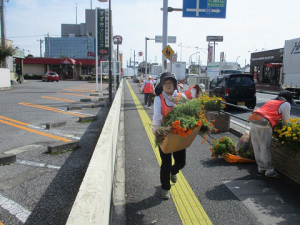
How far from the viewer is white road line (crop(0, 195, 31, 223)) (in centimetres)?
353

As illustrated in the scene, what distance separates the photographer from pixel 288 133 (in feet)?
14.0

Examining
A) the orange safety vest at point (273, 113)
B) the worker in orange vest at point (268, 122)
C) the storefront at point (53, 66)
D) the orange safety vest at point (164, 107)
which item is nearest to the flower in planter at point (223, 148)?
the worker in orange vest at point (268, 122)

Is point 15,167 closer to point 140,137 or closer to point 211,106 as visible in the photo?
point 140,137

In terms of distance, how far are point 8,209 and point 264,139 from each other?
3.99m

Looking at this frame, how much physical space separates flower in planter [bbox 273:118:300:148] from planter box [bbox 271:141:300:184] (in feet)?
0.49

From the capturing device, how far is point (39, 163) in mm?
5570

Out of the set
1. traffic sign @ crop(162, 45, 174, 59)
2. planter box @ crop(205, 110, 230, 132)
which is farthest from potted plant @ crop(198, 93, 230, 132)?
traffic sign @ crop(162, 45, 174, 59)

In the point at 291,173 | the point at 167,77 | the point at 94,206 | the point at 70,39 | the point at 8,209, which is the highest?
the point at 70,39

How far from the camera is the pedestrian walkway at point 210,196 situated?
354cm

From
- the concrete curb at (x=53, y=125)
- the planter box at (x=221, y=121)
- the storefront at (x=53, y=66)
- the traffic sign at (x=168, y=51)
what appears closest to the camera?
the planter box at (x=221, y=121)

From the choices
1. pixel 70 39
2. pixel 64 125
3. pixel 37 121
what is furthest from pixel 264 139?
pixel 70 39

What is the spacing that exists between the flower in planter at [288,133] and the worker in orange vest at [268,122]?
0.30 feet

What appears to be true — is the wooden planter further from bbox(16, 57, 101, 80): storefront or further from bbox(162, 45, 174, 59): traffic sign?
bbox(16, 57, 101, 80): storefront

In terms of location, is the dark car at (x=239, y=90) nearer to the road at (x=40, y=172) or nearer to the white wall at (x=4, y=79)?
the road at (x=40, y=172)
